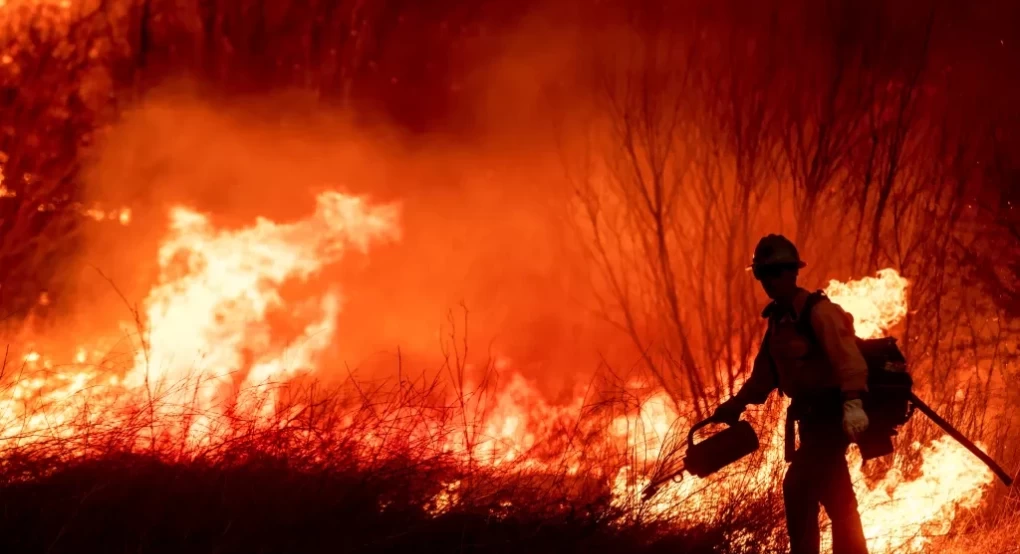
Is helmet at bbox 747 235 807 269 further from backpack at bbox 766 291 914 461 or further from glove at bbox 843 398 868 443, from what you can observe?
glove at bbox 843 398 868 443

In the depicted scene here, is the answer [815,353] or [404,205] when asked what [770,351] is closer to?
[815,353]

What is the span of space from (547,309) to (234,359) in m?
4.13

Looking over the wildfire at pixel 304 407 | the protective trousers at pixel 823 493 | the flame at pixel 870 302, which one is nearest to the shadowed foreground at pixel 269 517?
the wildfire at pixel 304 407

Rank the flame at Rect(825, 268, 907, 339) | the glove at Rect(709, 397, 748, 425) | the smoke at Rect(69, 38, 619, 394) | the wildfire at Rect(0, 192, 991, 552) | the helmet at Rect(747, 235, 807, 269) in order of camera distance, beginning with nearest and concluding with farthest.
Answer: the helmet at Rect(747, 235, 807, 269) → the glove at Rect(709, 397, 748, 425) → the wildfire at Rect(0, 192, 991, 552) → the flame at Rect(825, 268, 907, 339) → the smoke at Rect(69, 38, 619, 394)

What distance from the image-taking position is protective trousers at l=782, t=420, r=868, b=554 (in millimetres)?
4707

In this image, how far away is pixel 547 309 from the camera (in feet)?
41.8

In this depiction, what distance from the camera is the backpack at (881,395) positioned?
4.72 metres

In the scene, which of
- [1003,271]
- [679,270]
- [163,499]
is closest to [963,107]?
[1003,271]

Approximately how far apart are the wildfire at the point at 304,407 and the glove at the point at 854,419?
2068mm

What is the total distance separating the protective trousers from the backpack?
0.47ft

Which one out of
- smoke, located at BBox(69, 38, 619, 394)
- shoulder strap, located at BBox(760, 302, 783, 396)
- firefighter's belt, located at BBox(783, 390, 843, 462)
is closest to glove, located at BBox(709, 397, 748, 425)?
shoulder strap, located at BBox(760, 302, 783, 396)

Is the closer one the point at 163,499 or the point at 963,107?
the point at 163,499

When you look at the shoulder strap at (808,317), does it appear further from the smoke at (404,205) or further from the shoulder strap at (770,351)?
the smoke at (404,205)

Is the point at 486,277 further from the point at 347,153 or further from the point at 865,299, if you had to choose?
the point at 865,299
